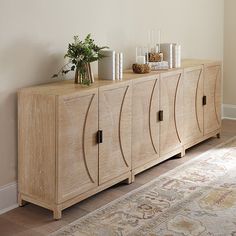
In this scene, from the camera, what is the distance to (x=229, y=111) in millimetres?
5777

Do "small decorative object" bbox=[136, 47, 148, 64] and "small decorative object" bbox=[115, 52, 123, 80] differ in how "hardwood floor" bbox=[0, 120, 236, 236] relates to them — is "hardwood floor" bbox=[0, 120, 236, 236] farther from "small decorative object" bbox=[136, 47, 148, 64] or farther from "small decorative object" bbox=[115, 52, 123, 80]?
"small decorative object" bbox=[136, 47, 148, 64]

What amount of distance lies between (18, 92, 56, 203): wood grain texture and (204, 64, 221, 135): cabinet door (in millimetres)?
2037

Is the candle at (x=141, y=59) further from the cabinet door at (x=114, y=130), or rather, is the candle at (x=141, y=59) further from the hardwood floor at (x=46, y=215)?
the hardwood floor at (x=46, y=215)

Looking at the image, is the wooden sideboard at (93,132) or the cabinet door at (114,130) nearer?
the wooden sideboard at (93,132)

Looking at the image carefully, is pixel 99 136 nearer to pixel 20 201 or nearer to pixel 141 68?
pixel 20 201

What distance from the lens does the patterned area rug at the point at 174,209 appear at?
275 centimetres

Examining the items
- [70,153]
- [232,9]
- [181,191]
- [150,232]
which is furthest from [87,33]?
[232,9]

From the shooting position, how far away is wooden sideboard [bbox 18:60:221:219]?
9.43ft

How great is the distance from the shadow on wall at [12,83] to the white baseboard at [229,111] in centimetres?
316

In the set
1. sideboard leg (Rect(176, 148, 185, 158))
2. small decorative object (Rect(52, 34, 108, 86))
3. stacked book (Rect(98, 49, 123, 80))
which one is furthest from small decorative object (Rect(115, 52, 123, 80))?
sideboard leg (Rect(176, 148, 185, 158))

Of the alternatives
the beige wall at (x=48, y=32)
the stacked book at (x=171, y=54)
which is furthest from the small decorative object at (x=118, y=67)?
the stacked book at (x=171, y=54)

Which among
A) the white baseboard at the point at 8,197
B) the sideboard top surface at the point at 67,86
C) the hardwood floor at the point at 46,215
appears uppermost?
the sideboard top surface at the point at 67,86

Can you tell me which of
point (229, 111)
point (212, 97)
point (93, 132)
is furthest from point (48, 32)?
point (229, 111)

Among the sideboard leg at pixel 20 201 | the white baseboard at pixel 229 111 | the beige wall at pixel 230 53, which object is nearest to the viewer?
the sideboard leg at pixel 20 201
